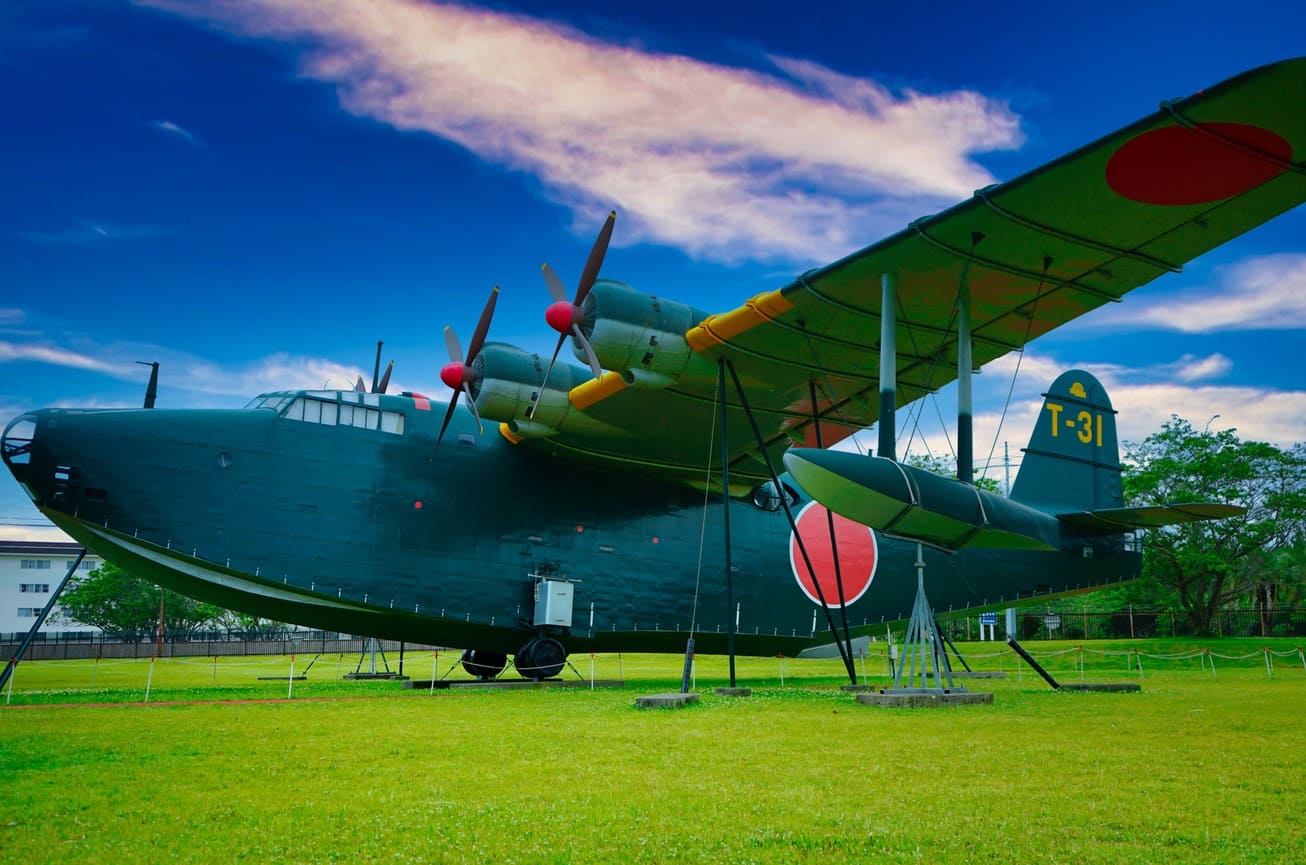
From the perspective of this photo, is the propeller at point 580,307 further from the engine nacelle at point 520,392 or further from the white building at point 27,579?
the white building at point 27,579

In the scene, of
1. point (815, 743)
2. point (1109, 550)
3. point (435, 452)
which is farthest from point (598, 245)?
point (1109, 550)

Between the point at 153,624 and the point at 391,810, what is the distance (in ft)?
207

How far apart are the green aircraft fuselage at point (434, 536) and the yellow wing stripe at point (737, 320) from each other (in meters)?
4.92

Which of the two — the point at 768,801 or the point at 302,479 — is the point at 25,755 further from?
the point at 302,479

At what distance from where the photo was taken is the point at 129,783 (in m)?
6.66

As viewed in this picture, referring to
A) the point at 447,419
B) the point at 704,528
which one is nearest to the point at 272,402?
the point at 447,419

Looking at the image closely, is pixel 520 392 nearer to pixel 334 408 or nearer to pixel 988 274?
pixel 334 408

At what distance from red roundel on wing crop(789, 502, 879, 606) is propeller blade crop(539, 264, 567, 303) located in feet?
29.3

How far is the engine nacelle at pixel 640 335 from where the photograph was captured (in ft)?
48.9

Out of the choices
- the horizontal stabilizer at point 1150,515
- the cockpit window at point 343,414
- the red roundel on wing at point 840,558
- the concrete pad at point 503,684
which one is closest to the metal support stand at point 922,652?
the horizontal stabilizer at point 1150,515

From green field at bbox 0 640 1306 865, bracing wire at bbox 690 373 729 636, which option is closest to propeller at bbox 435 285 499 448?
bracing wire at bbox 690 373 729 636

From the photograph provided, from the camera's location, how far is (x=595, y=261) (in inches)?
601

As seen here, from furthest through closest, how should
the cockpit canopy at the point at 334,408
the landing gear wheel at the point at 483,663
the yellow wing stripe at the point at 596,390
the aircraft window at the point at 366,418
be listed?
the landing gear wheel at the point at 483,663 < the aircraft window at the point at 366,418 < the cockpit canopy at the point at 334,408 < the yellow wing stripe at the point at 596,390

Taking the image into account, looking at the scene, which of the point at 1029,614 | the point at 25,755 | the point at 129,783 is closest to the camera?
the point at 129,783
